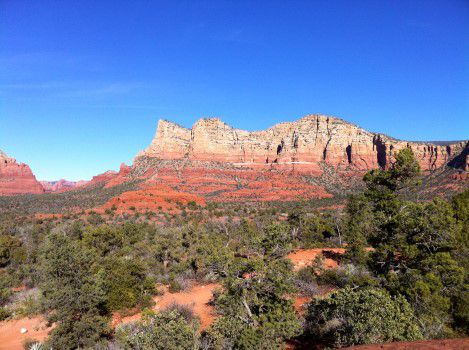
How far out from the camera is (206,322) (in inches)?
568

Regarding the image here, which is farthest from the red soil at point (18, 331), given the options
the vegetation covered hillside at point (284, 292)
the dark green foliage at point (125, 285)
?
the dark green foliage at point (125, 285)

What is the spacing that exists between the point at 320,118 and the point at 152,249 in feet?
362

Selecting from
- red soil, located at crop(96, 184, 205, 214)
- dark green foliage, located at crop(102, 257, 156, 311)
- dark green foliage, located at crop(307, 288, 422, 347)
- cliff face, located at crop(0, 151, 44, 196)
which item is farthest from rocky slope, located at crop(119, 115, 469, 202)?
dark green foliage, located at crop(307, 288, 422, 347)

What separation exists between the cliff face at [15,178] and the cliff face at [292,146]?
6625 cm

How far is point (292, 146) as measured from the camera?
115875 millimetres

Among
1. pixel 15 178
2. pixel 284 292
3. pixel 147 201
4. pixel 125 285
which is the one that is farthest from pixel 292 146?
pixel 15 178

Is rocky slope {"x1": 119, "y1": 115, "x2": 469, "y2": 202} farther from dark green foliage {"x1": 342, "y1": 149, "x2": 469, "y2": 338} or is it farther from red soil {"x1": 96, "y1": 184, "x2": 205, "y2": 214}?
dark green foliage {"x1": 342, "y1": 149, "x2": 469, "y2": 338}

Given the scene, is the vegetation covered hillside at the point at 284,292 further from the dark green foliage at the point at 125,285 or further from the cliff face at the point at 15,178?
the cliff face at the point at 15,178

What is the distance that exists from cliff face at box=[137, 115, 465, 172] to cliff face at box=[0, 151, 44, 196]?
66252 mm

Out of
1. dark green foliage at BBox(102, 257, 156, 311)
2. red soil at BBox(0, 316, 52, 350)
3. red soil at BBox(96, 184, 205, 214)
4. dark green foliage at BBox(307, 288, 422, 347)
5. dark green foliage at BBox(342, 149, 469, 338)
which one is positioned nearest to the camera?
dark green foliage at BBox(307, 288, 422, 347)

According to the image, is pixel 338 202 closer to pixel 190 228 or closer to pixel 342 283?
pixel 190 228

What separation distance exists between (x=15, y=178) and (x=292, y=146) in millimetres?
134478

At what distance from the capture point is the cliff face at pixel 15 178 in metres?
132

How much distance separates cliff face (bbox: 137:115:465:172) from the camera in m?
109
